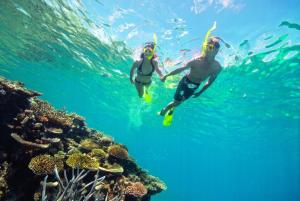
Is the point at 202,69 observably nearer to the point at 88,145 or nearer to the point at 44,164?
the point at 88,145

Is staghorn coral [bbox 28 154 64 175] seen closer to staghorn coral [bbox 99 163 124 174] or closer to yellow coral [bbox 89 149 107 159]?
staghorn coral [bbox 99 163 124 174]

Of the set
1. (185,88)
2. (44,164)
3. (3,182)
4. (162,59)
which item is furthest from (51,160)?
(162,59)

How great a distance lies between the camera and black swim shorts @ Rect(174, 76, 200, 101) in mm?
9273

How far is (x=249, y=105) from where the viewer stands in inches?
1211

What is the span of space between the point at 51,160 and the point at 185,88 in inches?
209

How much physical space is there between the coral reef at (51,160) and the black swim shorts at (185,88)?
2.98 metres

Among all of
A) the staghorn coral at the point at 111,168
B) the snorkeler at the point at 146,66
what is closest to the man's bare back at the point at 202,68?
the snorkeler at the point at 146,66

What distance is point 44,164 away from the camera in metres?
6.10

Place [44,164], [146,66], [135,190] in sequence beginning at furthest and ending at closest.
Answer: [146,66] → [135,190] → [44,164]

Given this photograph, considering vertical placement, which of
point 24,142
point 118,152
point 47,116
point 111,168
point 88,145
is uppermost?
point 47,116

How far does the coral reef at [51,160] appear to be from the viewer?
19.3ft

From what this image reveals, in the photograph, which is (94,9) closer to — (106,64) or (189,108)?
(106,64)

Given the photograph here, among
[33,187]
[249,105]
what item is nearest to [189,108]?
[249,105]

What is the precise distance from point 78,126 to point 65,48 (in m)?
19.6
